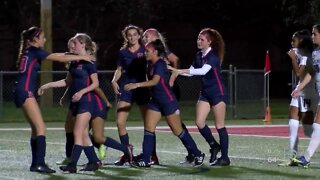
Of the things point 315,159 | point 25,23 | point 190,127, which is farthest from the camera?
point 25,23

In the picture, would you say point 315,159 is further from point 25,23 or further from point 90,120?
point 25,23

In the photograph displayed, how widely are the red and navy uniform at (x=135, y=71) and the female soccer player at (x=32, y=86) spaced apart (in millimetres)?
1250

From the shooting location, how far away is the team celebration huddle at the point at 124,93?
12797mm

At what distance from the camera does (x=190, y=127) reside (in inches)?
934

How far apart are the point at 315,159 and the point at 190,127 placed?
30.3ft

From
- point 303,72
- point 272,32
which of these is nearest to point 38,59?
point 303,72

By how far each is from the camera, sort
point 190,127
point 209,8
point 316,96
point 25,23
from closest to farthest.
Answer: point 316,96, point 190,127, point 25,23, point 209,8

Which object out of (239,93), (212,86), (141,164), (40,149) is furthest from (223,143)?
(239,93)

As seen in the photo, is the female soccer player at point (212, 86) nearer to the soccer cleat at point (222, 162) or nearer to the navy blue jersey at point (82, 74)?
the soccer cleat at point (222, 162)

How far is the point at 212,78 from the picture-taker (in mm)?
13773

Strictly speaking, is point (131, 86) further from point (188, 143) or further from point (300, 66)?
point (300, 66)

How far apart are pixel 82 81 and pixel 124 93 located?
1282mm

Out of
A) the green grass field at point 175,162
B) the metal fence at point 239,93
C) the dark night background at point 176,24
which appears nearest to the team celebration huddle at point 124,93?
the green grass field at point 175,162

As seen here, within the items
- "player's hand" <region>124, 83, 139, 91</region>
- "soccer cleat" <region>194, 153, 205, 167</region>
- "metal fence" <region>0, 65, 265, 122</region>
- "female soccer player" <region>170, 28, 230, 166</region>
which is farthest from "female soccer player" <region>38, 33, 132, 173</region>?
"metal fence" <region>0, 65, 265, 122</region>
